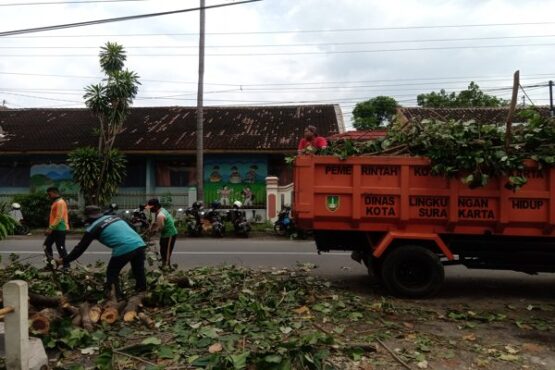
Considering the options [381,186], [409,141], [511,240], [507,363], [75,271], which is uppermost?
[409,141]

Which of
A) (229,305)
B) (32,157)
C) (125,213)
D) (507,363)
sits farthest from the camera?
(32,157)

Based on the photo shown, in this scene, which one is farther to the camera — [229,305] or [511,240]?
[511,240]

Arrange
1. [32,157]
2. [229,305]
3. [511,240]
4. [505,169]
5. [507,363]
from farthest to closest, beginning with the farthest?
[32,157]
[511,240]
[505,169]
[229,305]
[507,363]

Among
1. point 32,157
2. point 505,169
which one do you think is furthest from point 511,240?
point 32,157

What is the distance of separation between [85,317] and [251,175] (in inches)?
613

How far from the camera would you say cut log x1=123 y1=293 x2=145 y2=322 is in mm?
5699

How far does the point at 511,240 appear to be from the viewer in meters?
6.99

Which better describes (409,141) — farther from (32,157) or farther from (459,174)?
(32,157)

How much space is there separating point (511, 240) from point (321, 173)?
8.87 ft

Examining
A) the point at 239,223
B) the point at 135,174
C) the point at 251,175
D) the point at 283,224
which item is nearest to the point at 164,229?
the point at 239,223

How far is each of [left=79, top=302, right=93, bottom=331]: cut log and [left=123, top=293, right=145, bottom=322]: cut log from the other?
1.29ft

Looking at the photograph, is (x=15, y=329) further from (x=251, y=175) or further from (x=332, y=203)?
(x=251, y=175)

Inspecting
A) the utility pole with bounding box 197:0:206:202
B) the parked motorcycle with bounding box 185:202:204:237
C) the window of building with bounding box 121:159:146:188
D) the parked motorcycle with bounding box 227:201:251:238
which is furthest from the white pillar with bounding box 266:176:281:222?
the window of building with bounding box 121:159:146:188

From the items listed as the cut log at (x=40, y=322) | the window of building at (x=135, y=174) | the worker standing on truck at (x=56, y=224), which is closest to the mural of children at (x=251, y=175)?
the window of building at (x=135, y=174)
